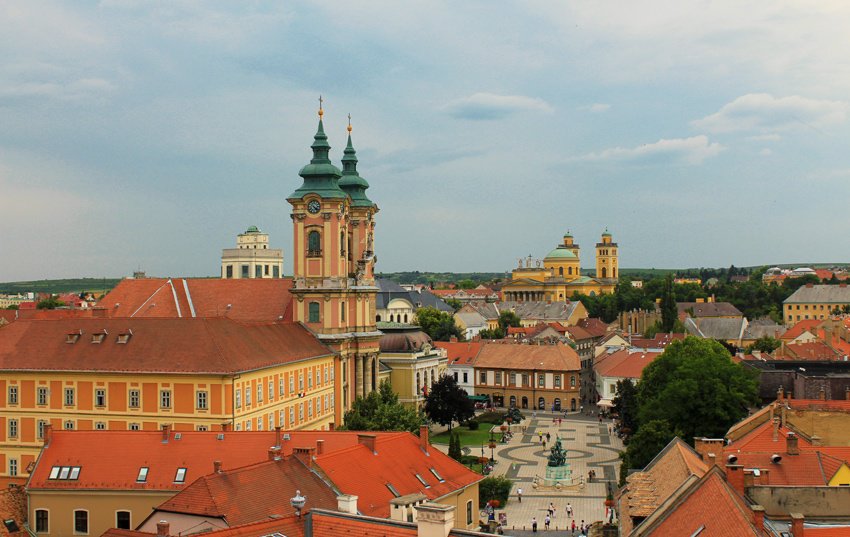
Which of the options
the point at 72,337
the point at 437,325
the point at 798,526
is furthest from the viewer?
the point at 437,325

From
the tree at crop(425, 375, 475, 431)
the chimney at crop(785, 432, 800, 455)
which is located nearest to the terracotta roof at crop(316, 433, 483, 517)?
the chimney at crop(785, 432, 800, 455)

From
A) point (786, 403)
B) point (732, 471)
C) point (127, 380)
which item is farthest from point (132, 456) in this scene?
point (786, 403)

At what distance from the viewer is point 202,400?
56406mm

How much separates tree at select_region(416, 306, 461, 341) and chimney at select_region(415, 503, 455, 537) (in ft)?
385

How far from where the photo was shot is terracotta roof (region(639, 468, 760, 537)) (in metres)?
23.8

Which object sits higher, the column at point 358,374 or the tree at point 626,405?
the column at point 358,374

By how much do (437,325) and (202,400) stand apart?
88.2 m

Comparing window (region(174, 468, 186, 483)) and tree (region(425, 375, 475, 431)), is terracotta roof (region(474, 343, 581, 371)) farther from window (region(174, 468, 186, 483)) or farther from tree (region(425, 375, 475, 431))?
window (region(174, 468, 186, 483))

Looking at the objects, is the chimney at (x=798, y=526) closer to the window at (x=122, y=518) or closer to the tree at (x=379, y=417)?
the window at (x=122, y=518)

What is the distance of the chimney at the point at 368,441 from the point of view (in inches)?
1554

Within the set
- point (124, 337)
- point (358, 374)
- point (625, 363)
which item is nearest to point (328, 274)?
point (358, 374)

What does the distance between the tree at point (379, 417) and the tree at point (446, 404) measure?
60.6ft

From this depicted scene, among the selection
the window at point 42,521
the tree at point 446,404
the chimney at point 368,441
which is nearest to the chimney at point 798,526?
the chimney at point 368,441

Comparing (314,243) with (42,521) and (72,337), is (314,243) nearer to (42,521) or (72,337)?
(72,337)
